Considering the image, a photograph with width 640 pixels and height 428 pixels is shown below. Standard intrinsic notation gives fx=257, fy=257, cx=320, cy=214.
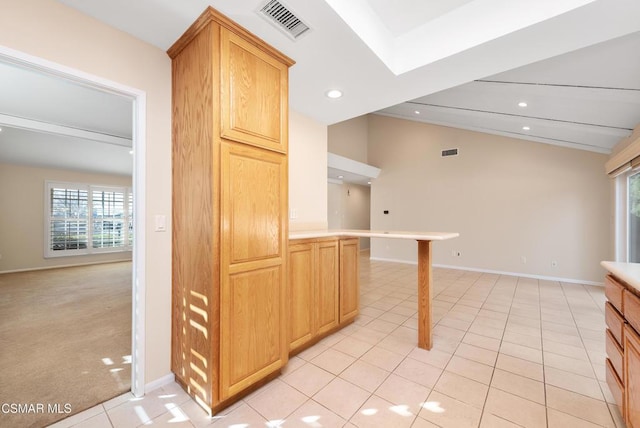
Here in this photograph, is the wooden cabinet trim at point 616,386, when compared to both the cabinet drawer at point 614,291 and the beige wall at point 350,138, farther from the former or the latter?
the beige wall at point 350,138

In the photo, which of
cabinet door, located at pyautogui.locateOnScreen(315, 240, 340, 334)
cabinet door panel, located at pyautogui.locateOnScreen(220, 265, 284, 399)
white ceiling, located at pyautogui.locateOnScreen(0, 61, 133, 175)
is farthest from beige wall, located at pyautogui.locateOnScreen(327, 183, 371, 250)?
cabinet door panel, located at pyautogui.locateOnScreen(220, 265, 284, 399)

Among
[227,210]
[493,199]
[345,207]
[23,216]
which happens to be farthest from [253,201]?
[23,216]

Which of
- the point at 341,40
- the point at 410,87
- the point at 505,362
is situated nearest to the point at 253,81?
the point at 341,40

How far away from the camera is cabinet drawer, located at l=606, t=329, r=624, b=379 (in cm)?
144

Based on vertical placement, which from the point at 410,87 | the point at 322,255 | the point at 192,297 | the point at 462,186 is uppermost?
the point at 410,87

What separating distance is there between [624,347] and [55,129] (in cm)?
580

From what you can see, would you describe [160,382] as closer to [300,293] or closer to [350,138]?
[300,293]

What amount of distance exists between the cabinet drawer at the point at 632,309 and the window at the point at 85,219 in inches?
315

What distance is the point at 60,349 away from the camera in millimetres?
2453

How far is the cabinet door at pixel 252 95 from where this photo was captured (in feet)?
5.50

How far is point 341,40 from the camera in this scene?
1870mm

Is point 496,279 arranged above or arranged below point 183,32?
below

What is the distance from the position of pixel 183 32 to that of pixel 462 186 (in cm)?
629

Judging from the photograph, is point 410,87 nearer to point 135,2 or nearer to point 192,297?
point 135,2
